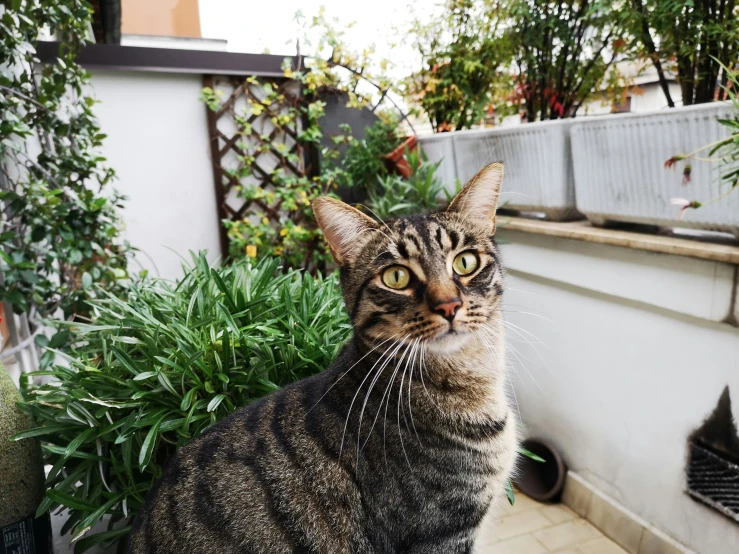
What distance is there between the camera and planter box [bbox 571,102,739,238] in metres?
1.38

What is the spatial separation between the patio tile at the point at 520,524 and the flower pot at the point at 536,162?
3.80 feet

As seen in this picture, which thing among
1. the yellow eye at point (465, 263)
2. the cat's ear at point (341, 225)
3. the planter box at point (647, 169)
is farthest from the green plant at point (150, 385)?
the planter box at point (647, 169)

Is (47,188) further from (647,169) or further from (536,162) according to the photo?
(647,169)

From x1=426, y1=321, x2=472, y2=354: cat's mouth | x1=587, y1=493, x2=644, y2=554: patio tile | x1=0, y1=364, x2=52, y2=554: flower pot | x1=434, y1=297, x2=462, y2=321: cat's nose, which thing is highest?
x1=434, y1=297, x2=462, y2=321: cat's nose

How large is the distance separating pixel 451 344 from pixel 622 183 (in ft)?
3.71

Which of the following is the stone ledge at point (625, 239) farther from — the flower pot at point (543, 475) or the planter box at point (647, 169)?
the flower pot at point (543, 475)

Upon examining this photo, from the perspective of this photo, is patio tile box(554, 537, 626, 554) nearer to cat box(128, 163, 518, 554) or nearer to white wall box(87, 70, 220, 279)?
cat box(128, 163, 518, 554)

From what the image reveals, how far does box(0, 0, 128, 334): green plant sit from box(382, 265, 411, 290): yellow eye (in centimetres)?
93

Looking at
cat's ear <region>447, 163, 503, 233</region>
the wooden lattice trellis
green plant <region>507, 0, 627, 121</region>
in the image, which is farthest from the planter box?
the wooden lattice trellis

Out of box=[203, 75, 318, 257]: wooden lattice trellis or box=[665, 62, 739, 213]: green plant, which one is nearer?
box=[665, 62, 739, 213]: green plant

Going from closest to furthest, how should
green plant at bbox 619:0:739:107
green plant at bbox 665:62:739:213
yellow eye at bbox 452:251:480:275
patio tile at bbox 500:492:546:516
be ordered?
yellow eye at bbox 452:251:480:275, green plant at bbox 665:62:739:213, green plant at bbox 619:0:739:107, patio tile at bbox 500:492:546:516

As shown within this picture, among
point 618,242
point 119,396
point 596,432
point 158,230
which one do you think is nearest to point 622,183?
point 618,242

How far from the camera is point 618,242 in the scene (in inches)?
64.9

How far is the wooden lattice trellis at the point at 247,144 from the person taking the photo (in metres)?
2.96
